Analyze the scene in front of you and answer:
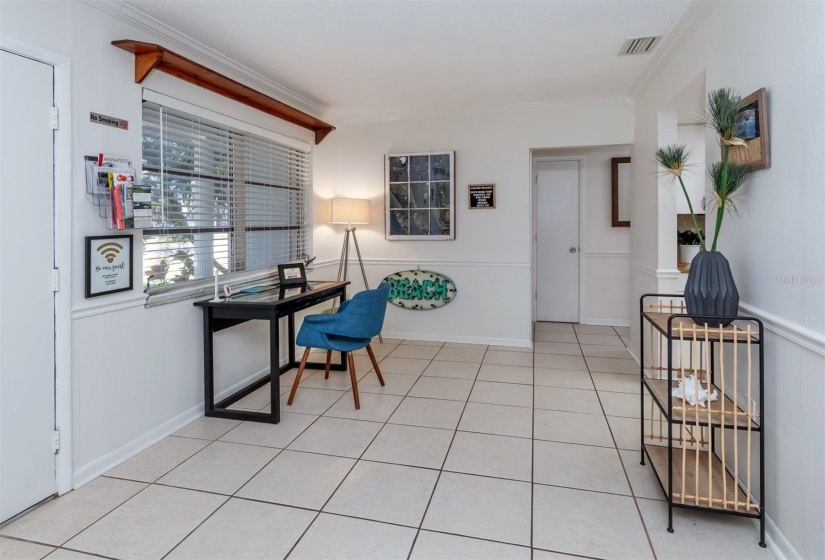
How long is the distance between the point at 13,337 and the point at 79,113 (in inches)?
42.8

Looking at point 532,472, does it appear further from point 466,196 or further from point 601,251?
point 601,251

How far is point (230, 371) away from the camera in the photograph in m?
3.38

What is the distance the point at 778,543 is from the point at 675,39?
109 inches

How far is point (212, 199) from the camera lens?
10.6 feet

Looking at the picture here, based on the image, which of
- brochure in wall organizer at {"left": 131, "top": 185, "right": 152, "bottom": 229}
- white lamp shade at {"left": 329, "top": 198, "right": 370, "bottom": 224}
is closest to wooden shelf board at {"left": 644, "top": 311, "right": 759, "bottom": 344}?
brochure in wall organizer at {"left": 131, "top": 185, "right": 152, "bottom": 229}

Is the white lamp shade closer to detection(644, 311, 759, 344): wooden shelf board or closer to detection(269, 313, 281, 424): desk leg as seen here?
detection(269, 313, 281, 424): desk leg

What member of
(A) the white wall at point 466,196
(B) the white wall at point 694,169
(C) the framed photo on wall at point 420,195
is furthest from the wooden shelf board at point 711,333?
(C) the framed photo on wall at point 420,195

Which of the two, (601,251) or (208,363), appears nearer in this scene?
(208,363)

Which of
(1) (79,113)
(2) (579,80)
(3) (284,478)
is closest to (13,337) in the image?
(1) (79,113)

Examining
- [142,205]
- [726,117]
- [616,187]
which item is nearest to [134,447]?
[142,205]

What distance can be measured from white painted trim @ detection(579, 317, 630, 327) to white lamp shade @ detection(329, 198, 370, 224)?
122 inches

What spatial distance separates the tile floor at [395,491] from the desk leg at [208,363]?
0.48 feet

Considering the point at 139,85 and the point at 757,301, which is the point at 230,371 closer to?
the point at 139,85

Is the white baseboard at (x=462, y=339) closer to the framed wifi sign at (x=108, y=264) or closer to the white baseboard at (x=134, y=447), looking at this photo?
the white baseboard at (x=134, y=447)
